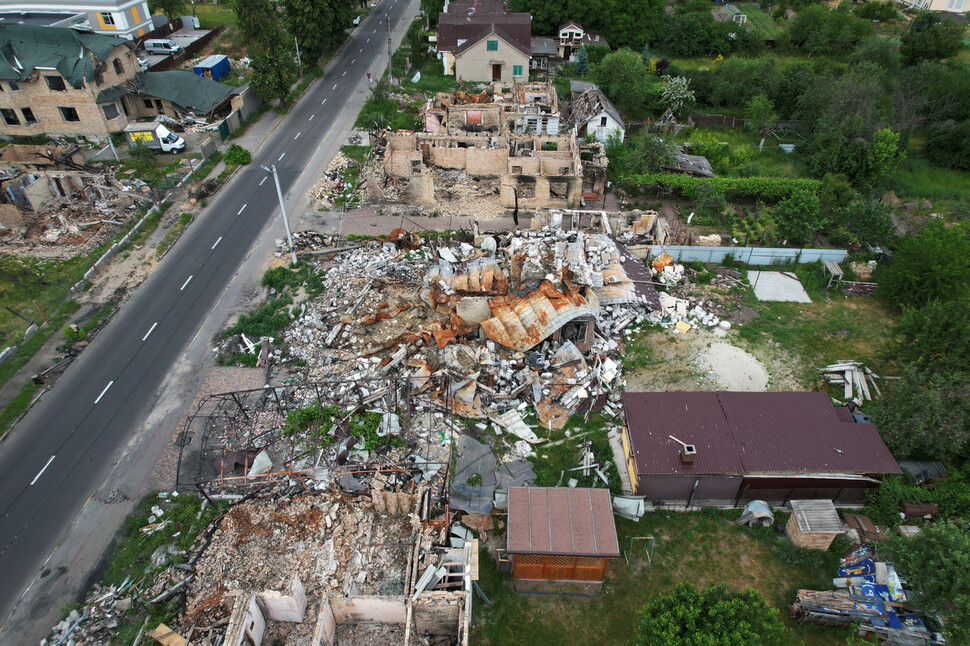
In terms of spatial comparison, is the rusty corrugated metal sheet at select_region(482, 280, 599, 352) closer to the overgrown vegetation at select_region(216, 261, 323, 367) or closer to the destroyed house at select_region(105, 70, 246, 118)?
the overgrown vegetation at select_region(216, 261, 323, 367)

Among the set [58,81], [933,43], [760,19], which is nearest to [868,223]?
[933,43]

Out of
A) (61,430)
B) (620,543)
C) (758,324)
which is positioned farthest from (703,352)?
(61,430)

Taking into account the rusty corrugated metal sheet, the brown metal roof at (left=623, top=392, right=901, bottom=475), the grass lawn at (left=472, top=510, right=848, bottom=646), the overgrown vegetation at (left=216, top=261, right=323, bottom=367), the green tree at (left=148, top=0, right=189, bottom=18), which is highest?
the green tree at (left=148, top=0, right=189, bottom=18)

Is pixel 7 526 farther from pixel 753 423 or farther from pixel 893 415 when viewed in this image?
pixel 893 415

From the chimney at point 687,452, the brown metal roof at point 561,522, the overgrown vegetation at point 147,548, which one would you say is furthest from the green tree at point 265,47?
the chimney at point 687,452

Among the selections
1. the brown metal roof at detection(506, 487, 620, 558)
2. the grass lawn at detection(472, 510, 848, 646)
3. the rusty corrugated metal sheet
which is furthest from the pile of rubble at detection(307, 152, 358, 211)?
the grass lawn at detection(472, 510, 848, 646)

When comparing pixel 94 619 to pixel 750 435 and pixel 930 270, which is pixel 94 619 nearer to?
pixel 750 435
